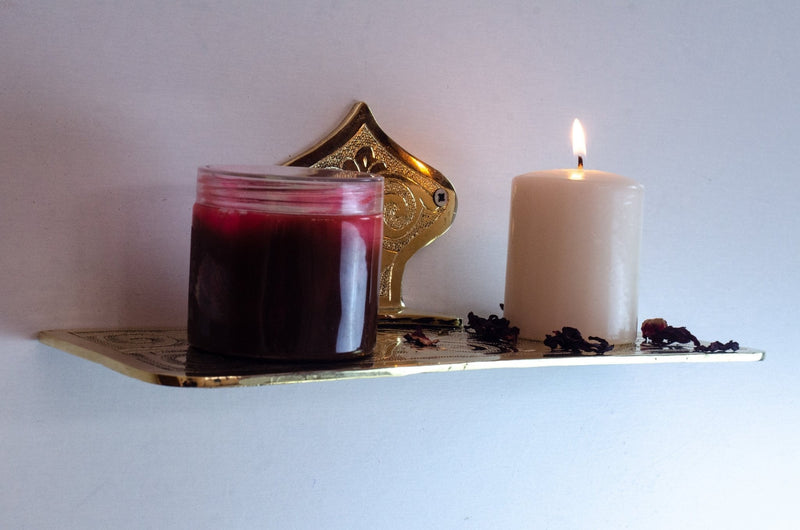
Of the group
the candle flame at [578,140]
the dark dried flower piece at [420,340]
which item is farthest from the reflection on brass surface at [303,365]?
the candle flame at [578,140]

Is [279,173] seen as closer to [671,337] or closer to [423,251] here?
[423,251]

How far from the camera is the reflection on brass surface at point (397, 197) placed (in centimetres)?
55

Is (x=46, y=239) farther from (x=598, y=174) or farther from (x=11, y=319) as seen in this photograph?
(x=598, y=174)

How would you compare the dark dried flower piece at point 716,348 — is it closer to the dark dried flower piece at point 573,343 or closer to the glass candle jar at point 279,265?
the dark dried flower piece at point 573,343

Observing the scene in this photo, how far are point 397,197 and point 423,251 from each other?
0.04 metres

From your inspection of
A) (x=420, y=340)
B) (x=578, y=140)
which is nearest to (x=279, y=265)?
(x=420, y=340)

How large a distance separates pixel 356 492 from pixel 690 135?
0.38m

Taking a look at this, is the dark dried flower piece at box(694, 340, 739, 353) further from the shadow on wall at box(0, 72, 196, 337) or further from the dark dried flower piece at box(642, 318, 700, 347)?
the shadow on wall at box(0, 72, 196, 337)

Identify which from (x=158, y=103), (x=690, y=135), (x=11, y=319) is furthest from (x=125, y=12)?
(x=690, y=135)

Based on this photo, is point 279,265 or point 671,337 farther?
point 671,337

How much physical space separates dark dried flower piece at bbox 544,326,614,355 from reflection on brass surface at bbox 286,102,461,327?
81 mm

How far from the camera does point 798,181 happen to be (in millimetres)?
729

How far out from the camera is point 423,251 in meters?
0.58

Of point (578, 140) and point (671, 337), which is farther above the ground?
point (578, 140)
